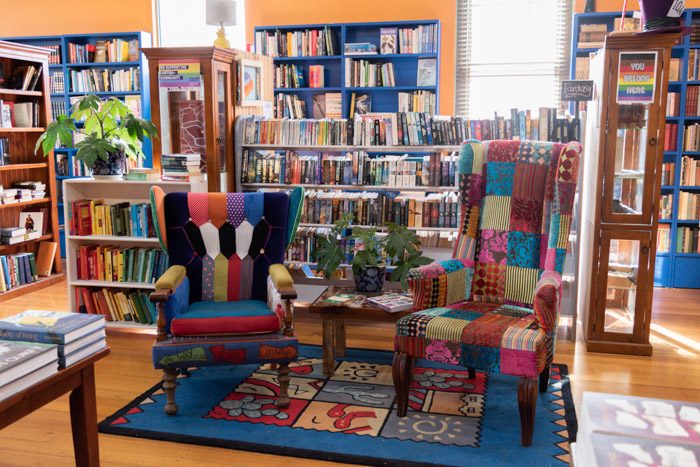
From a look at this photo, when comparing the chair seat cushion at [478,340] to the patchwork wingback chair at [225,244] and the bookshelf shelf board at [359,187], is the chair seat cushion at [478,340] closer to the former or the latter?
the patchwork wingback chair at [225,244]

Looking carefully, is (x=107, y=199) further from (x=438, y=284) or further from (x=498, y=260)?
(x=498, y=260)

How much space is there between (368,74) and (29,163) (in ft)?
10.9

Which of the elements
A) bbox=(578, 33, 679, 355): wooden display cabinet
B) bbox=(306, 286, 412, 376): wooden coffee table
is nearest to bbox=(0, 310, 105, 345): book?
bbox=(306, 286, 412, 376): wooden coffee table

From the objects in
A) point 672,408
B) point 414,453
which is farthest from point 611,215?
point 672,408

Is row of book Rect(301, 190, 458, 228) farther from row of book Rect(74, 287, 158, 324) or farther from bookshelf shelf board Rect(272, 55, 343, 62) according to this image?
bookshelf shelf board Rect(272, 55, 343, 62)

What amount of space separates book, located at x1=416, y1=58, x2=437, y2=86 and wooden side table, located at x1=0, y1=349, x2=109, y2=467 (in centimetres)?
512

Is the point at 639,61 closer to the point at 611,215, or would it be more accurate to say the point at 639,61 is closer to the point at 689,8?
the point at 611,215

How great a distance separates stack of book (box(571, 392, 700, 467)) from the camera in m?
1.25

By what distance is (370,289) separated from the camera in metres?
3.86

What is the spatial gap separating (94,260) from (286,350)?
198cm

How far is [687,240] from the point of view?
6082 millimetres

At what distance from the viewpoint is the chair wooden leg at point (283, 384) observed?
3.26 meters

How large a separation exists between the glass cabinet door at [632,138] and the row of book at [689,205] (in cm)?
227

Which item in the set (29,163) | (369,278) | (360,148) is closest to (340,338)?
(369,278)
